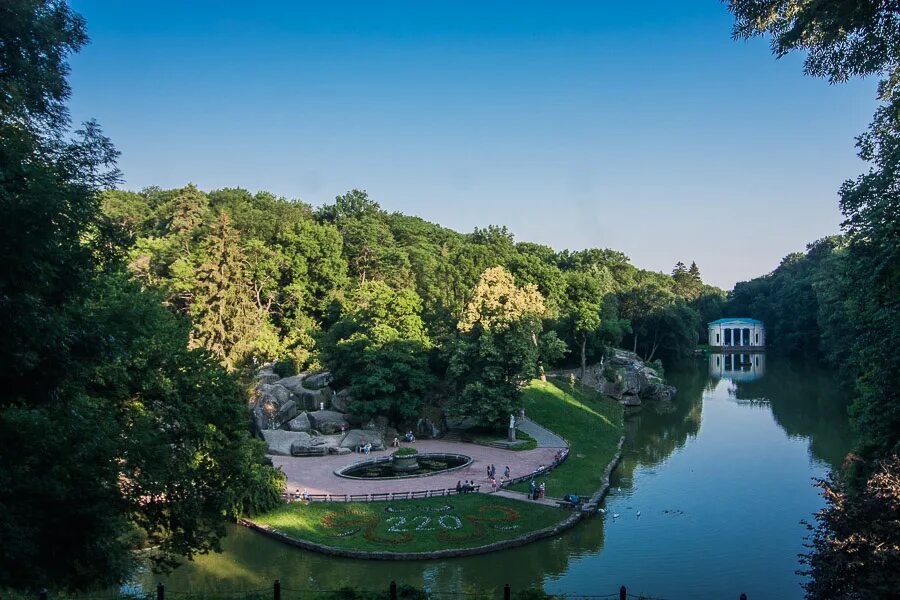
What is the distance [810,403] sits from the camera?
166 ft

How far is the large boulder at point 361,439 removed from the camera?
32875 mm

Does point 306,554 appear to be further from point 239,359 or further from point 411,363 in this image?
point 239,359

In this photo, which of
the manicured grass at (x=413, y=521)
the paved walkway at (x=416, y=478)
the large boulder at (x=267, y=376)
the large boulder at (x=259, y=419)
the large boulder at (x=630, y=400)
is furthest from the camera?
the large boulder at (x=630, y=400)

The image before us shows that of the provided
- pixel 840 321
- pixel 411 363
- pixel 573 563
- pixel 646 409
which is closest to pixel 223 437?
pixel 573 563

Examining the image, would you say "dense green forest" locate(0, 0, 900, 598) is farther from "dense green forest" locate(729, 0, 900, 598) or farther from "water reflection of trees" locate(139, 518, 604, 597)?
"water reflection of trees" locate(139, 518, 604, 597)

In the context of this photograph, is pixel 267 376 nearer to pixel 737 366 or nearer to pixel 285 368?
pixel 285 368

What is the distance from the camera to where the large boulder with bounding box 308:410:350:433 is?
3478cm

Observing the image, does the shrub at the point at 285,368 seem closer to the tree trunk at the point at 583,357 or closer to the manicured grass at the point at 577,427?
the manicured grass at the point at 577,427

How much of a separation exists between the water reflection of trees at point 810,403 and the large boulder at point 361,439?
74.1 feet

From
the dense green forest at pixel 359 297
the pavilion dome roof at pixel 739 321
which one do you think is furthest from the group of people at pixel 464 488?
the pavilion dome roof at pixel 739 321

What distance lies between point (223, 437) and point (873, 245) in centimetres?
1659

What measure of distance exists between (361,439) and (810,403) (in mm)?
37243

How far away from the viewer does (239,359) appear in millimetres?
43469

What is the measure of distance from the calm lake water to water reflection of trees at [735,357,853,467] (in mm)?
329
